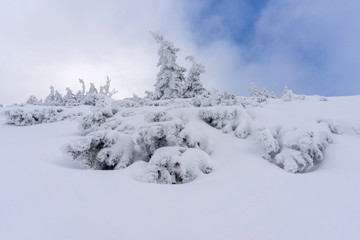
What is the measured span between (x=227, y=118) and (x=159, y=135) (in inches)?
101

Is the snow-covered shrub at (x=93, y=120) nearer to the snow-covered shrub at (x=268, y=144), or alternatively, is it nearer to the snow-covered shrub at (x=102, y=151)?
the snow-covered shrub at (x=102, y=151)

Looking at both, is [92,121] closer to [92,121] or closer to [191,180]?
[92,121]

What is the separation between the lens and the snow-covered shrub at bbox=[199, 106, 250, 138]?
5925mm

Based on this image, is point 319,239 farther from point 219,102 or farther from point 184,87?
point 184,87

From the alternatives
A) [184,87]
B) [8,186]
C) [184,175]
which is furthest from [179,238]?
[184,87]

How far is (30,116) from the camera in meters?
9.61

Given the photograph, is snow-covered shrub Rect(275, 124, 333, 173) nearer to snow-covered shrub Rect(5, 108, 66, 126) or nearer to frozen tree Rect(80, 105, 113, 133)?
frozen tree Rect(80, 105, 113, 133)

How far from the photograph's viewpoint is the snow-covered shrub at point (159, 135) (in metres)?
4.54

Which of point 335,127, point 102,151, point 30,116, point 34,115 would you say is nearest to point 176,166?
point 102,151

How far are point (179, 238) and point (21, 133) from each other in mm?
8053

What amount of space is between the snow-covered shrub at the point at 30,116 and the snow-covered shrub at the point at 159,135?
719 cm

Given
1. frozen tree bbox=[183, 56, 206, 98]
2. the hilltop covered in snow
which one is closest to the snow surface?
the hilltop covered in snow

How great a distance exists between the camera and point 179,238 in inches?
85.1

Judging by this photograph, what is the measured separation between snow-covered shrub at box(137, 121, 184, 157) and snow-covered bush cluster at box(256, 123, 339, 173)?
1964 mm
